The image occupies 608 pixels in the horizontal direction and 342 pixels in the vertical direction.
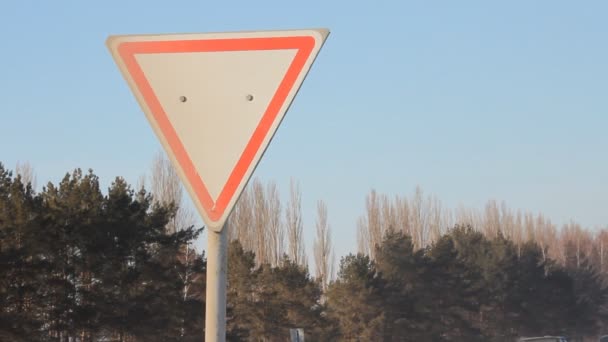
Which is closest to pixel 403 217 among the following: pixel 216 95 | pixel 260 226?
pixel 260 226

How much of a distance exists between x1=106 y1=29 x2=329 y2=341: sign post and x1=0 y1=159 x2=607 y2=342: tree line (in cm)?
3354

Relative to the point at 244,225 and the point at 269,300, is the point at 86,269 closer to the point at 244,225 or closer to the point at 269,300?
the point at 269,300

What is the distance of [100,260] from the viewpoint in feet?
129

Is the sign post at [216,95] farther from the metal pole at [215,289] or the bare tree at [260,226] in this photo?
the bare tree at [260,226]

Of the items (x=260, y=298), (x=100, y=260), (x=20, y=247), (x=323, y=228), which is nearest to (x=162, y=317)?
(x=100, y=260)

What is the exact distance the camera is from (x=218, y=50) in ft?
10.1

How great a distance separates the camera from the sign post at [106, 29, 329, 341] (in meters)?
3.05

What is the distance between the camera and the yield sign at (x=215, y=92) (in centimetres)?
305

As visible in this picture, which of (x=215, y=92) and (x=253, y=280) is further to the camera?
(x=253, y=280)

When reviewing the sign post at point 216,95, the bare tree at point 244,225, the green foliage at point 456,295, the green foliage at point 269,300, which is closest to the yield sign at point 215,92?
the sign post at point 216,95

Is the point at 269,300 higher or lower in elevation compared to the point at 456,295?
lower

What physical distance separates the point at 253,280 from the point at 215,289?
51.1 metres

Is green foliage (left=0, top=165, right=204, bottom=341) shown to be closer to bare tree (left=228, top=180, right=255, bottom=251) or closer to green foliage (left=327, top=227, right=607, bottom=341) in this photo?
green foliage (left=327, top=227, right=607, bottom=341)

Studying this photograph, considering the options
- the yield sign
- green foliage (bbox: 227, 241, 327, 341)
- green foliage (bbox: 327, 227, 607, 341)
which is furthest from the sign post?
green foliage (bbox: 327, 227, 607, 341)
